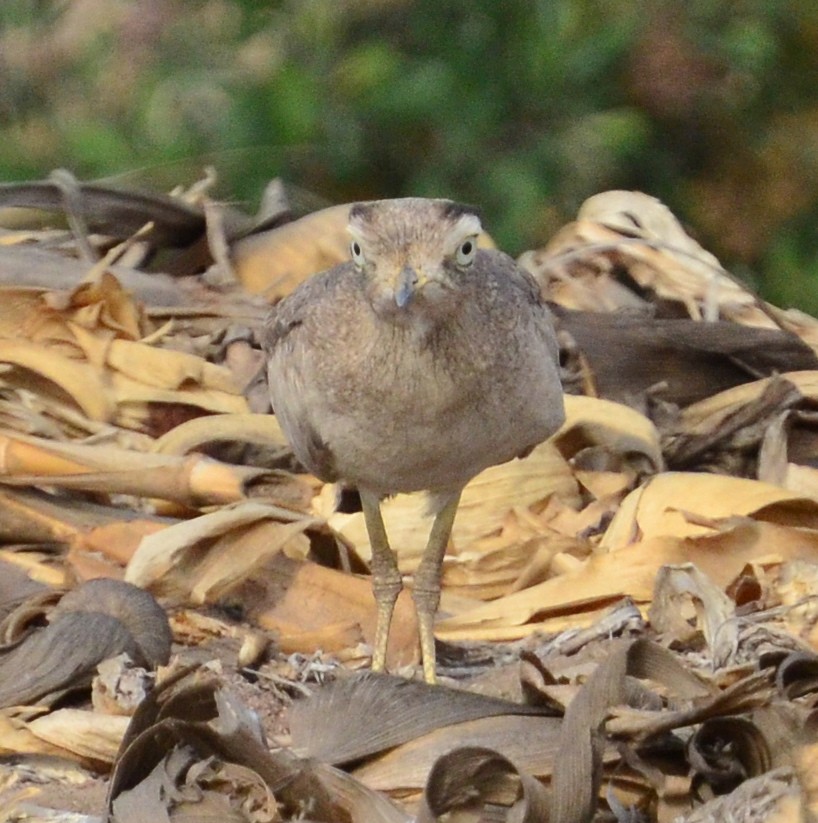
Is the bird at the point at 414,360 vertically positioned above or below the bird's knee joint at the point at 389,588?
above

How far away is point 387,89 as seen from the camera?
457 cm

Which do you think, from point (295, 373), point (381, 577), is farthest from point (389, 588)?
point (295, 373)

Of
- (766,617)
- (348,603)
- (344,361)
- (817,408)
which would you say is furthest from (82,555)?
(817,408)

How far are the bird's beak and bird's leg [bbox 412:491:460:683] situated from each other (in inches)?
27.9

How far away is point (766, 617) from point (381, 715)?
0.81m

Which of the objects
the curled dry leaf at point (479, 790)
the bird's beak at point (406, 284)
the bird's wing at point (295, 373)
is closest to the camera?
the curled dry leaf at point (479, 790)

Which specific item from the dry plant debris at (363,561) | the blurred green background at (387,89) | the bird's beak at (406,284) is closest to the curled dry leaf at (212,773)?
the dry plant debris at (363,561)

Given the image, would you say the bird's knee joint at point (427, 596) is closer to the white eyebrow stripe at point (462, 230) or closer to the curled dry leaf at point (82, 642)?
the curled dry leaf at point (82, 642)

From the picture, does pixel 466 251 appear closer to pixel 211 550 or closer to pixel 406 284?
pixel 406 284

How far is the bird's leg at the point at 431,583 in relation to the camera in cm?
288

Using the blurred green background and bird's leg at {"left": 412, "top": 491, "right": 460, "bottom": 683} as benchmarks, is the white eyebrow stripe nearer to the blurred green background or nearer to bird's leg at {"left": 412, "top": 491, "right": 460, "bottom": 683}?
bird's leg at {"left": 412, "top": 491, "right": 460, "bottom": 683}

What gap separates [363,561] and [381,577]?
321mm

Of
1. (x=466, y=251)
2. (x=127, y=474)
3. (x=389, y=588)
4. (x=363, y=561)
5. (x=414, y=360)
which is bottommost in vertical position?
(x=363, y=561)

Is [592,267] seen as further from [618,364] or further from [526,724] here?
[526,724]
